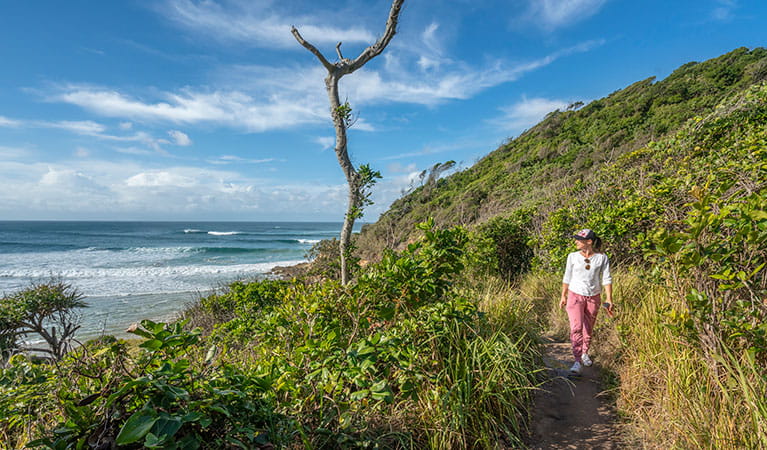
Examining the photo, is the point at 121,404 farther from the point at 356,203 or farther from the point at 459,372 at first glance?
the point at 356,203

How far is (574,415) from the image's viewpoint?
3078 millimetres

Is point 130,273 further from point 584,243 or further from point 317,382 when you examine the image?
point 584,243

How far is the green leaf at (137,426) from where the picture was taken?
1.16 meters

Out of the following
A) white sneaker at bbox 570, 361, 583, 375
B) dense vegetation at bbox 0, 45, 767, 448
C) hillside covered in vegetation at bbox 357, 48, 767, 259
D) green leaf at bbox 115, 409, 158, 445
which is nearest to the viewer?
green leaf at bbox 115, 409, 158, 445

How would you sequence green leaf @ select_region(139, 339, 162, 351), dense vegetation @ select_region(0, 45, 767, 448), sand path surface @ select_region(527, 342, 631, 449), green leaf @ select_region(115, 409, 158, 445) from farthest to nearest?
1. sand path surface @ select_region(527, 342, 631, 449)
2. dense vegetation @ select_region(0, 45, 767, 448)
3. green leaf @ select_region(139, 339, 162, 351)
4. green leaf @ select_region(115, 409, 158, 445)

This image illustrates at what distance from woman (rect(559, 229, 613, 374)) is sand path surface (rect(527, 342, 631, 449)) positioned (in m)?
0.26

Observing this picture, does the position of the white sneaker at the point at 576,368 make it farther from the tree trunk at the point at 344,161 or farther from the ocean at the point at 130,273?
the ocean at the point at 130,273

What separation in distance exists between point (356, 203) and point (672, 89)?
100 ft

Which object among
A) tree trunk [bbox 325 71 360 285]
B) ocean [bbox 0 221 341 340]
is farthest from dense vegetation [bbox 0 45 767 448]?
ocean [bbox 0 221 341 340]

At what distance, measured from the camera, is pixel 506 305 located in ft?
14.6

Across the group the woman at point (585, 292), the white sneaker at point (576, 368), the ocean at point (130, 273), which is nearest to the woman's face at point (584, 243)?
the woman at point (585, 292)

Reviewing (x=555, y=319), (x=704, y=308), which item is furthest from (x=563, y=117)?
(x=704, y=308)

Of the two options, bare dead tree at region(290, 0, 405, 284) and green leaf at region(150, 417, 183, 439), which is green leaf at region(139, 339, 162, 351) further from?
bare dead tree at region(290, 0, 405, 284)

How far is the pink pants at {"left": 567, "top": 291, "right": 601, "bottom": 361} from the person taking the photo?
391 cm
